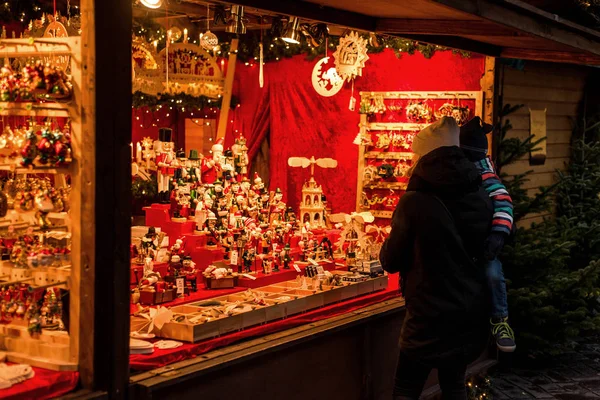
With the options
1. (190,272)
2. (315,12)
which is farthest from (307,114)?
(190,272)

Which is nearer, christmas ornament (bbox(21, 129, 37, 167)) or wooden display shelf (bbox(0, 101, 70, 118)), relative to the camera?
christmas ornament (bbox(21, 129, 37, 167))

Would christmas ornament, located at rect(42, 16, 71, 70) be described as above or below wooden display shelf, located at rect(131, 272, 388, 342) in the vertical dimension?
above

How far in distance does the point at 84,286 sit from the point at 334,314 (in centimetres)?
232

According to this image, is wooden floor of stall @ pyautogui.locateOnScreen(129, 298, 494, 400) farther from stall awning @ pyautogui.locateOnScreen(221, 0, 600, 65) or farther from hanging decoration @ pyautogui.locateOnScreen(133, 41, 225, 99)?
hanging decoration @ pyautogui.locateOnScreen(133, 41, 225, 99)

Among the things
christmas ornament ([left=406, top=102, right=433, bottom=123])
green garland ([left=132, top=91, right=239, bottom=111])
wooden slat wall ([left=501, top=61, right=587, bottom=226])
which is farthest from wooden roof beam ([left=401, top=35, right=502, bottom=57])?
green garland ([left=132, top=91, right=239, bottom=111])

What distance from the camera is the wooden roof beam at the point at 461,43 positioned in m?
6.40

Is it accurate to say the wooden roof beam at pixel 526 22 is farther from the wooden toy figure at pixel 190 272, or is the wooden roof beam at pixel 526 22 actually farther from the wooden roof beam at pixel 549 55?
the wooden toy figure at pixel 190 272

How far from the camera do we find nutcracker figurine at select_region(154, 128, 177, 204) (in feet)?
19.2

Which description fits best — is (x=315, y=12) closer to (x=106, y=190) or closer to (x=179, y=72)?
(x=106, y=190)

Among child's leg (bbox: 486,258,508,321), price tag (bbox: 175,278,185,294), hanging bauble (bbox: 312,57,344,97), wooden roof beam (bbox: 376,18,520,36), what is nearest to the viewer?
child's leg (bbox: 486,258,508,321)

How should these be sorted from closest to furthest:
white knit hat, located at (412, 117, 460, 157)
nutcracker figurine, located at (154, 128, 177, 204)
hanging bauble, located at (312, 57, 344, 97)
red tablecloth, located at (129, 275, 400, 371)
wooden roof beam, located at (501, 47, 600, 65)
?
red tablecloth, located at (129, 275, 400, 371) < white knit hat, located at (412, 117, 460, 157) < nutcracker figurine, located at (154, 128, 177, 204) < wooden roof beam, located at (501, 47, 600, 65) < hanging bauble, located at (312, 57, 344, 97)

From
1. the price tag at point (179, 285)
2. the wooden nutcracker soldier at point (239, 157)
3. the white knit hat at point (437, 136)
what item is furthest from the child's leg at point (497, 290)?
the wooden nutcracker soldier at point (239, 157)

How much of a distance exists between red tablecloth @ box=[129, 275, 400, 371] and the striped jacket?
1.40m

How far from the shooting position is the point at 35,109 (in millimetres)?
3902
